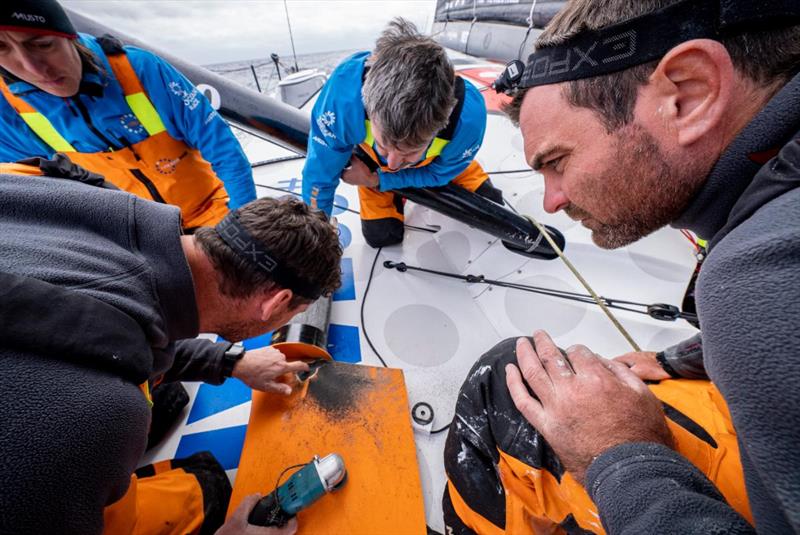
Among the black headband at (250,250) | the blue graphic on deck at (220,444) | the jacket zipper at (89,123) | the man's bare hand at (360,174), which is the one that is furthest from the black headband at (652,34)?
the jacket zipper at (89,123)

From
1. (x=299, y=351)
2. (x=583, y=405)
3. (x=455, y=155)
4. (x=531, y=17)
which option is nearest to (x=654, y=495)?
(x=583, y=405)

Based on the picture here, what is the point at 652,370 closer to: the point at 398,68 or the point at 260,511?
the point at 260,511

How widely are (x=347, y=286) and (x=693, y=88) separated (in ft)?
5.21

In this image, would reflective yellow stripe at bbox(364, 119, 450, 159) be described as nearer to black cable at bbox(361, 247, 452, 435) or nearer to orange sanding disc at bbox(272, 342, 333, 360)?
black cable at bbox(361, 247, 452, 435)

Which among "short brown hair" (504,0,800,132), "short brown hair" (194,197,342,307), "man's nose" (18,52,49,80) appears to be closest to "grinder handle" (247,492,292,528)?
"short brown hair" (194,197,342,307)

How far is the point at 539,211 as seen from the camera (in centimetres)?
205

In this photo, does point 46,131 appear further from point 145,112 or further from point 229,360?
point 229,360

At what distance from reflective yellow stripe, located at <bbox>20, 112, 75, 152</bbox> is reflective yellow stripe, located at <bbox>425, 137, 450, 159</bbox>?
154 centimetres

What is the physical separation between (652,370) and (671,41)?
0.82 metres

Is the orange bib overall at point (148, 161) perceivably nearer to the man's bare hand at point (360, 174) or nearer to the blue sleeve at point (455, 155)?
the man's bare hand at point (360, 174)

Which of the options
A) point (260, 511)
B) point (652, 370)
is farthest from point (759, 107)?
point (260, 511)

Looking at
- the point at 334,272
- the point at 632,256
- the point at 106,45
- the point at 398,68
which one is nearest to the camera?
the point at 334,272

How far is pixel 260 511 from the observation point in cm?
80

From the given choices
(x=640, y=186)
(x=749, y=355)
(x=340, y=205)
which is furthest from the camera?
(x=340, y=205)
